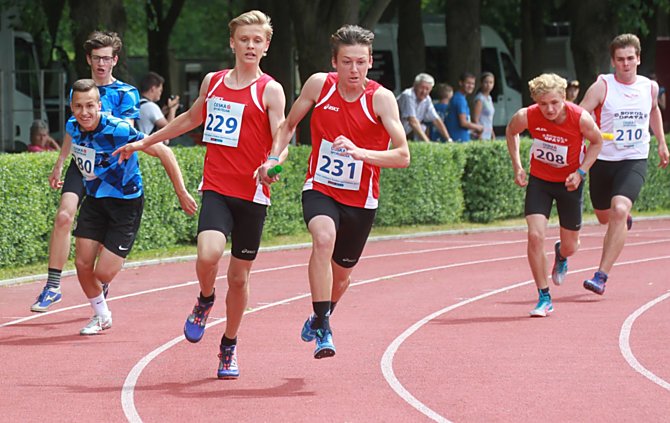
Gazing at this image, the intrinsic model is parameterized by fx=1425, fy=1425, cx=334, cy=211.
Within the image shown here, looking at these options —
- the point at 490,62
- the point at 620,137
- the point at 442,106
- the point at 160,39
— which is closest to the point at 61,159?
the point at 620,137

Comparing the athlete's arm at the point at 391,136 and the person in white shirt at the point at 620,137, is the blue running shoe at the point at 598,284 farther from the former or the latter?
the athlete's arm at the point at 391,136

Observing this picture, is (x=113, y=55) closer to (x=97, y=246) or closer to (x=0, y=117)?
(x=97, y=246)

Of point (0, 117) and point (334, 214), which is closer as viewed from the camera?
point (334, 214)

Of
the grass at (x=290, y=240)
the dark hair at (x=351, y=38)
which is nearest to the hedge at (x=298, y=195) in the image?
the grass at (x=290, y=240)

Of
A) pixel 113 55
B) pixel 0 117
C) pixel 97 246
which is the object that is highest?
pixel 113 55

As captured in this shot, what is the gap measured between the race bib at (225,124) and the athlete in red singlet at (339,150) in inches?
10.1

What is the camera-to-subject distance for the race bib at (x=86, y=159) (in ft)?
32.9

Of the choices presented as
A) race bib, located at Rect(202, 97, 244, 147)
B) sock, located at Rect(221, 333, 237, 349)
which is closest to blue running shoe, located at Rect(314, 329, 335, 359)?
sock, located at Rect(221, 333, 237, 349)

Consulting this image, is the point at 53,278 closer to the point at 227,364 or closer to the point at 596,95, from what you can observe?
the point at 227,364

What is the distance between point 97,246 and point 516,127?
3.60 metres

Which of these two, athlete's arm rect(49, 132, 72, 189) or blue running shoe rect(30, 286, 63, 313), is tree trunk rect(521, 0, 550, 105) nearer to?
athlete's arm rect(49, 132, 72, 189)

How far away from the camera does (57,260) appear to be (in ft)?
36.1

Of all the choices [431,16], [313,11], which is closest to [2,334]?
[313,11]

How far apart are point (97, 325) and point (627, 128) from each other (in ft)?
16.4
